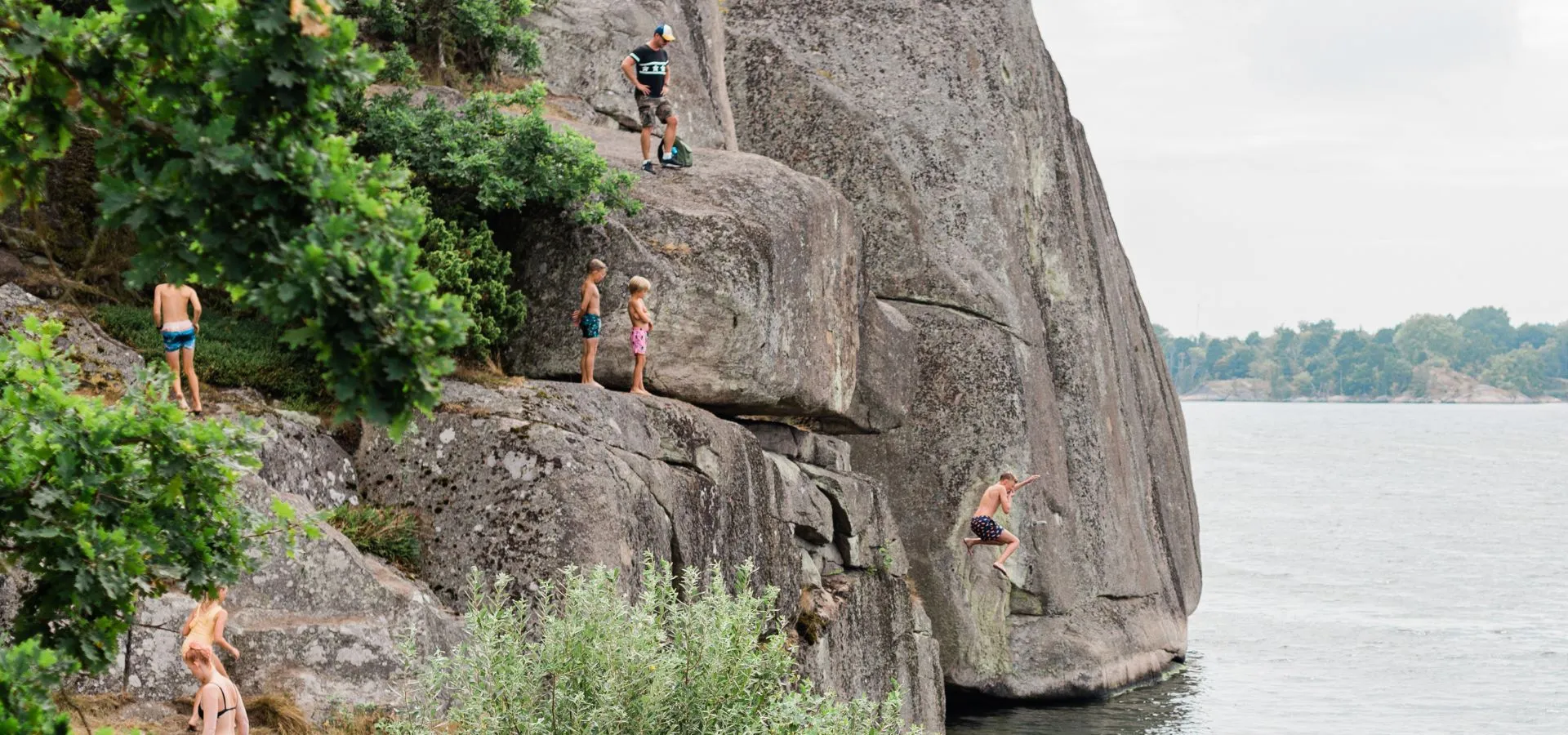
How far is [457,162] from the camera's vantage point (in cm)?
1880

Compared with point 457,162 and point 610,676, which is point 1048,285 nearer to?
point 457,162

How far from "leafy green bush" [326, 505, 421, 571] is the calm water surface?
14.3m

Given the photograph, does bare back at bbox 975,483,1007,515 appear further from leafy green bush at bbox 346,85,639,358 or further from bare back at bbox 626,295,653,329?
leafy green bush at bbox 346,85,639,358

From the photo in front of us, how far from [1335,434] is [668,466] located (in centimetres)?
17189

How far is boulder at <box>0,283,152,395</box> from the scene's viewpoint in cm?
1560

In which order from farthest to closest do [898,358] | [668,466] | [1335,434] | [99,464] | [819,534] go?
[1335,434]
[898,358]
[819,534]
[668,466]
[99,464]

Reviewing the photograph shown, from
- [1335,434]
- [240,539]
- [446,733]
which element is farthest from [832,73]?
[1335,434]

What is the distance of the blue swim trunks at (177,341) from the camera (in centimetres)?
1590

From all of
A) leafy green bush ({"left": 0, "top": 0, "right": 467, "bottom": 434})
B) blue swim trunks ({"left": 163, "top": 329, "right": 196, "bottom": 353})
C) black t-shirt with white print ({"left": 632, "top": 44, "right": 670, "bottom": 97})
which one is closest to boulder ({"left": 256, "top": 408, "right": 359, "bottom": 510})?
blue swim trunks ({"left": 163, "top": 329, "right": 196, "bottom": 353})

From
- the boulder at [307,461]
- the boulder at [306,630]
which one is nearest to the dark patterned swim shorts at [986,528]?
the boulder at [307,461]

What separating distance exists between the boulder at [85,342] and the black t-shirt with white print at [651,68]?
754 centimetres

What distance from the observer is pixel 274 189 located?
21.2ft

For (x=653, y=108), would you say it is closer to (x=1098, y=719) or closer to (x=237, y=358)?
(x=237, y=358)

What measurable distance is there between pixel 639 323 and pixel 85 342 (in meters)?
5.95
